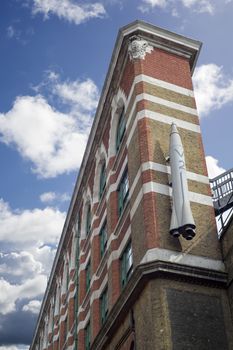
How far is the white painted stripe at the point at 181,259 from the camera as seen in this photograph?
16.3 meters

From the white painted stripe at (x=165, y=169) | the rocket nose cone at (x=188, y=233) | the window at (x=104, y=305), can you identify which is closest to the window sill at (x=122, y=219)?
the white painted stripe at (x=165, y=169)

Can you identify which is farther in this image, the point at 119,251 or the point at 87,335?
the point at 87,335

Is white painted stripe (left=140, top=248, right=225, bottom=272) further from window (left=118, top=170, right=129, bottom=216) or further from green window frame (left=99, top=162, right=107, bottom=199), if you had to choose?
green window frame (left=99, top=162, right=107, bottom=199)

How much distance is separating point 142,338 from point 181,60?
39.4 ft

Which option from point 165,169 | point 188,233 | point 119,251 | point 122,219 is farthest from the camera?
point 119,251

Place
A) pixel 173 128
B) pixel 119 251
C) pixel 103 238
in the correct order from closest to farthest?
pixel 173 128 < pixel 119 251 < pixel 103 238

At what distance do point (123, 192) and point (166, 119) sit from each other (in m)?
3.74

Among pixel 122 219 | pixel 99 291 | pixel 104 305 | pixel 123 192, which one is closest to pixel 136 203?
pixel 122 219

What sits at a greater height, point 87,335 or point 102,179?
point 102,179

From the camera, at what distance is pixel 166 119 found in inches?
797

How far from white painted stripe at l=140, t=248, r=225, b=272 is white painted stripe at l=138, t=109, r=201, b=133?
5.59 metres

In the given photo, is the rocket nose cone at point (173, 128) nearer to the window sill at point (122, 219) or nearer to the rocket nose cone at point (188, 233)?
the window sill at point (122, 219)

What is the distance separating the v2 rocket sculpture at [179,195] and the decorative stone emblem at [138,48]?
4.90 meters

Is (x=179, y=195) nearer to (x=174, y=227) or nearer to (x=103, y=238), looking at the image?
(x=174, y=227)
